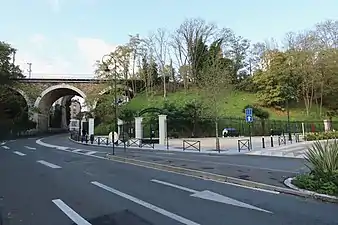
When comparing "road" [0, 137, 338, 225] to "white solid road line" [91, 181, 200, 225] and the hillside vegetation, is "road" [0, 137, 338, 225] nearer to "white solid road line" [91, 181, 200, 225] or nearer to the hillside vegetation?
"white solid road line" [91, 181, 200, 225]

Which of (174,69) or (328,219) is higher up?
(174,69)

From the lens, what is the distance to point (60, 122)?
4149 inches

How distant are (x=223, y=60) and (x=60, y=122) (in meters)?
57.4

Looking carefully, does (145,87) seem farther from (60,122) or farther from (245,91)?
(60,122)

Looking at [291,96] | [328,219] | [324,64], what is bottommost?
[328,219]

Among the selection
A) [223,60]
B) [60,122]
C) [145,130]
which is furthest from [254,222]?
[60,122]

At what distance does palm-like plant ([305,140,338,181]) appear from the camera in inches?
360

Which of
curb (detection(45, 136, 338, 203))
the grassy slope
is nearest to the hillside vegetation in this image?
the grassy slope

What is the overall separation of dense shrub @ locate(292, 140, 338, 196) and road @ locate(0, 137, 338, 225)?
0.75 metres

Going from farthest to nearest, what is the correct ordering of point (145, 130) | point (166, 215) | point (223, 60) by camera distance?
point (223, 60) < point (145, 130) < point (166, 215)

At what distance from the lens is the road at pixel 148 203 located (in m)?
6.80

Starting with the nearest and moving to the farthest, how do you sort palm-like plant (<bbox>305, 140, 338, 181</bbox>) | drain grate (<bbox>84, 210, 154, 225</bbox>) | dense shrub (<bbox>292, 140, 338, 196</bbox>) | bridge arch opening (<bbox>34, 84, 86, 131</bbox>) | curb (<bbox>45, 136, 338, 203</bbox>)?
drain grate (<bbox>84, 210, 154, 225</bbox>), curb (<bbox>45, 136, 338, 203</bbox>), dense shrub (<bbox>292, 140, 338, 196</bbox>), palm-like plant (<bbox>305, 140, 338, 181</bbox>), bridge arch opening (<bbox>34, 84, 86, 131</bbox>)

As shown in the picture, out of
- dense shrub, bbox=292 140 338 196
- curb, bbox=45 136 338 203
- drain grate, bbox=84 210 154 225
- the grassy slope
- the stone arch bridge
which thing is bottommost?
drain grate, bbox=84 210 154 225

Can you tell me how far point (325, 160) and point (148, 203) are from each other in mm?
4757
